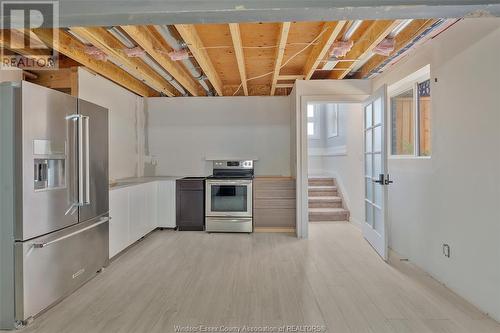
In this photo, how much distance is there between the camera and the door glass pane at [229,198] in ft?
15.6

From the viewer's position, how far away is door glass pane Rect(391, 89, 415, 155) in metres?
3.69

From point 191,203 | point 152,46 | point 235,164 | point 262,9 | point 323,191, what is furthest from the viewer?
point 323,191

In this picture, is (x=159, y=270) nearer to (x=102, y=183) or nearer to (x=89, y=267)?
(x=89, y=267)

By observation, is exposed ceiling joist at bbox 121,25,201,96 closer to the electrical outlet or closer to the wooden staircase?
the wooden staircase

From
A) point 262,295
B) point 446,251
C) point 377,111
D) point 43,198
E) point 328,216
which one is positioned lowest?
point 262,295

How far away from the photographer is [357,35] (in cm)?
331

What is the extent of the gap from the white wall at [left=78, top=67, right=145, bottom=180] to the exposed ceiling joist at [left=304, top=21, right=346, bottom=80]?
293cm

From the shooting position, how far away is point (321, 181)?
6484 millimetres

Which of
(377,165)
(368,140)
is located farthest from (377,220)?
(368,140)

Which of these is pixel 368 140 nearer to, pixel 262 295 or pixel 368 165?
pixel 368 165

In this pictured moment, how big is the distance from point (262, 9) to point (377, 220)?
300cm

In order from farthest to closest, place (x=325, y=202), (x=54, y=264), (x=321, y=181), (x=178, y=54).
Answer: (x=321, y=181) < (x=325, y=202) < (x=178, y=54) < (x=54, y=264)

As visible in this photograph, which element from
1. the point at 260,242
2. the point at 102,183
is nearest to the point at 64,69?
the point at 102,183

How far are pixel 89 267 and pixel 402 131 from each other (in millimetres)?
4018
